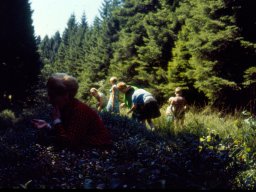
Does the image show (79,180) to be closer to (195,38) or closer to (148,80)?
(195,38)

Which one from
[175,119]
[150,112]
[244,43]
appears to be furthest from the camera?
[244,43]

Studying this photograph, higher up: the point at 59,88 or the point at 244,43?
the point at 244,43

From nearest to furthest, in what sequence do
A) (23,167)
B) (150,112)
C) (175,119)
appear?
(23,167) < (150,112) < (175,119)

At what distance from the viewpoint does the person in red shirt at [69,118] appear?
349 centimetres

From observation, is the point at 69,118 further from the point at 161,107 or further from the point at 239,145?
the point at 161,107

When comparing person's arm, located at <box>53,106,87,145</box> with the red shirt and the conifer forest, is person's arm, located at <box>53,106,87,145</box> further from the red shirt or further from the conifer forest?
the conifer forest

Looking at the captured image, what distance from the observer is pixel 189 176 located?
3717 millimetres

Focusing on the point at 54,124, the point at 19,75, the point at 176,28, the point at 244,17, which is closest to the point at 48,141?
the point at 54,124

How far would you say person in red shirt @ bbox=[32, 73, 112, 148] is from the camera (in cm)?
349

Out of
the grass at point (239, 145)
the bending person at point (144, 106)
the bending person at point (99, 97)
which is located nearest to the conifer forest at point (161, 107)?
the grass at point (239, 145)

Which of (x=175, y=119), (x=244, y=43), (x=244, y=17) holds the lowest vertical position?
(x=175, y=119)

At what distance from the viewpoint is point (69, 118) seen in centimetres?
363

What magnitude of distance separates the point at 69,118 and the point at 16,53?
60.2ft

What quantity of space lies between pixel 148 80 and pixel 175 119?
14736mm
